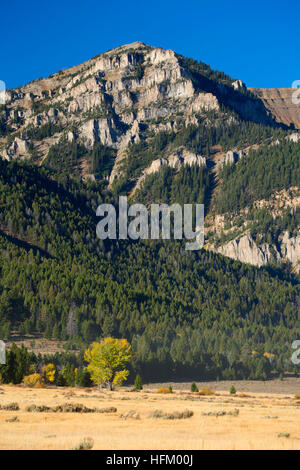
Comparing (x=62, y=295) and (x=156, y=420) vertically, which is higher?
(x=62, y=295)

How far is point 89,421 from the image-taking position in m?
35.8

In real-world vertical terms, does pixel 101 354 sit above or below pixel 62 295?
below

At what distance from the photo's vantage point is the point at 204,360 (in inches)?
6658

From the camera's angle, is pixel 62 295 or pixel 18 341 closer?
pixel 18 341

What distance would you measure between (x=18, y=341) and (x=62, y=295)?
37.5 m

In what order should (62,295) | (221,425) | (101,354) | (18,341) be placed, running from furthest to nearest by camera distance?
(62,295), (18,341), (101,354), (221,425)

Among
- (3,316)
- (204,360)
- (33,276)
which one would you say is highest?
(33,276)

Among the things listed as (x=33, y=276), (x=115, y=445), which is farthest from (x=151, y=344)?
(x=115, y=445)

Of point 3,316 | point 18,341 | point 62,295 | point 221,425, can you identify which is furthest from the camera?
point 62,295
